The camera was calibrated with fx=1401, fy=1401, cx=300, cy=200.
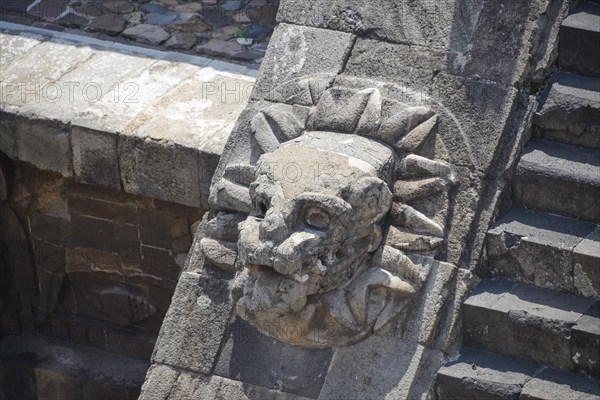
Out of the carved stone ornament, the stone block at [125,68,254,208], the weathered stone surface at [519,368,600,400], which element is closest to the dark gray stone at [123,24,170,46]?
the stone block at [125,68,254,208]

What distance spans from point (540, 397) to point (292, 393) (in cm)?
98

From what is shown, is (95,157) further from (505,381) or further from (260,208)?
(505,381)

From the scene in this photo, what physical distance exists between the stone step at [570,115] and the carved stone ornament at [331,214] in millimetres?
477

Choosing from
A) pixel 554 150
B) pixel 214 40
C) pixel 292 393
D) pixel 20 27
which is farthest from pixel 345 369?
pixel 20 27

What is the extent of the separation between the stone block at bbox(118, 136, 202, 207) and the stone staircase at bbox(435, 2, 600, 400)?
2050 millimetres

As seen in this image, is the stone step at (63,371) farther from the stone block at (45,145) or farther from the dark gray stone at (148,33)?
the dark gray stone at (148,33)

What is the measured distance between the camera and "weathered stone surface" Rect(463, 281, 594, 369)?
5.39 metres

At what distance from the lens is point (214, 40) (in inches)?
336

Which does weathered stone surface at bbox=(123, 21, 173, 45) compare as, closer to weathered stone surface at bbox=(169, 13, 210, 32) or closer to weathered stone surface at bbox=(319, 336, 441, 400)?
weathered stone surface at bbox=(169, 13, 210, 32)

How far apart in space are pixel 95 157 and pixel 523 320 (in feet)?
9.60

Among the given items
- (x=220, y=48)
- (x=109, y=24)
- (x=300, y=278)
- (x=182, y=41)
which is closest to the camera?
(x=300, y=278)

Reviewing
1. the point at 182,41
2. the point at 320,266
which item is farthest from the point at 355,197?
the point at 182,41

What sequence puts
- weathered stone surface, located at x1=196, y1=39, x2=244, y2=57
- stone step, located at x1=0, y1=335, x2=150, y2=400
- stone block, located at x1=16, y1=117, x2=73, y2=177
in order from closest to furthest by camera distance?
stone block, located at x1=16, y1=117, x2=73, y2=177
stone step, located at x1=0, y1=335, x2=150, y2=400
weathered stone surface, located at x1=196, y1=39, x2=244, y2=57

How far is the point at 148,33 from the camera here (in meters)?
8.66
